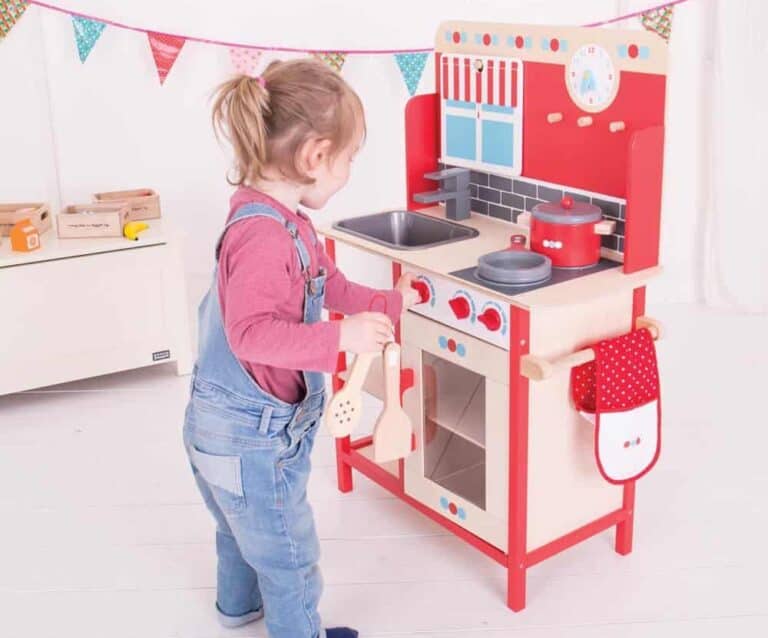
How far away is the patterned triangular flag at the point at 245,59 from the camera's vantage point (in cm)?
308

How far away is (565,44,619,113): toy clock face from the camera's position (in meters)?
1.71

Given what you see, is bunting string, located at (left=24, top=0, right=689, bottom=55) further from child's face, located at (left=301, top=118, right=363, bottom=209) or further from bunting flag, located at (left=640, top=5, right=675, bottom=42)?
child's face, located at (left=301, top=118, right=363, bottom=209)

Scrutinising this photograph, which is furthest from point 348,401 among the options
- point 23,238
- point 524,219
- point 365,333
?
point 23,238

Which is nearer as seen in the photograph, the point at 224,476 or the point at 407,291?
the point at 224,476

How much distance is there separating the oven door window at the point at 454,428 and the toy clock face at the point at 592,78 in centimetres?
51

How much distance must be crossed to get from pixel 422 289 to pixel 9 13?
1858 millimetres

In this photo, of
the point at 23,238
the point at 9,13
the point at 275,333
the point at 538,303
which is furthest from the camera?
the point at 9,13

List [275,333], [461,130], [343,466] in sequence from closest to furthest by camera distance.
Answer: [275,333] < [461,130] < [343,466]

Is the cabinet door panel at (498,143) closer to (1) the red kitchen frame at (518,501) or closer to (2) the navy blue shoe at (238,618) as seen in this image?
(1) the red kitchen frame at (518,501)

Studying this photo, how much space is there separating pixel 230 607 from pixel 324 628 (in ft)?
0.53

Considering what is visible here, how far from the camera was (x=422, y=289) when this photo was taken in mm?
1768

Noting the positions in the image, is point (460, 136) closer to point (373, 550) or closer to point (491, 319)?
point (491, 319)

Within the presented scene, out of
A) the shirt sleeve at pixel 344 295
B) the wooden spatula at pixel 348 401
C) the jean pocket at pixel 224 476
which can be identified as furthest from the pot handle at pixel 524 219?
the jean pocket at pixel 224 476

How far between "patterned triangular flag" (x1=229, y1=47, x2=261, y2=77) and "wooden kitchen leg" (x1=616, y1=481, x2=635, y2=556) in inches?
71.3
